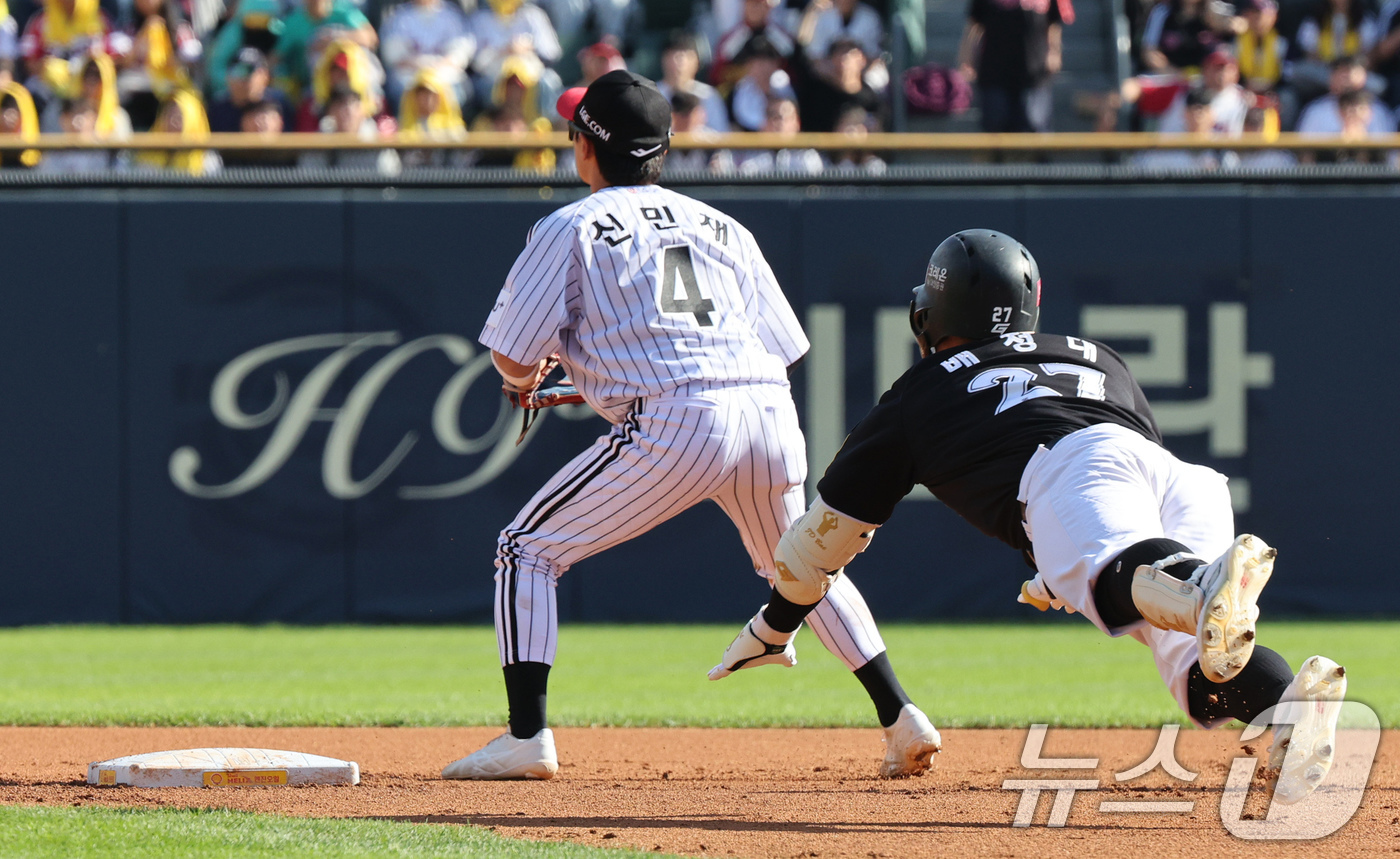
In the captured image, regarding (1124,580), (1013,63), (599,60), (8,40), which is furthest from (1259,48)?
(1124,580)

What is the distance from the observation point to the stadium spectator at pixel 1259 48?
1341 cm

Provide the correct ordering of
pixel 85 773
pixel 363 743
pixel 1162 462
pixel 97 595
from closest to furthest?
1. pixel 1162 462
2. pixel 85 773
3. pixel 363 743
4. pixel 97 595

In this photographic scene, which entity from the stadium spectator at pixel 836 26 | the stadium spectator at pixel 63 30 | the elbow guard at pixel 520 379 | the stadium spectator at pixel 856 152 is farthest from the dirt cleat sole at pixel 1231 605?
the stadium spectator at pixel 63 30

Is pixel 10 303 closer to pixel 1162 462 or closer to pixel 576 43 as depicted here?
pixel 576 43

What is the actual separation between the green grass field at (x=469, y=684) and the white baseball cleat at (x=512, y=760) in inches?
29.1

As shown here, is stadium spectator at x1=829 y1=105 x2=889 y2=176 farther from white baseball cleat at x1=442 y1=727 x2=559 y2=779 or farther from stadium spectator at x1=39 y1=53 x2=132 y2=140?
white baseball cleat at x1=442 y1=727 x2=559 y2=779

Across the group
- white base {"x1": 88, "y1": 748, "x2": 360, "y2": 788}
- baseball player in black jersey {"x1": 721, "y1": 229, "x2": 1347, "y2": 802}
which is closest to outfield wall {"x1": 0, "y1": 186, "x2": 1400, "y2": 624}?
white base {"x1": 88, "y1": 748, "x2": 360, "y2": 788}

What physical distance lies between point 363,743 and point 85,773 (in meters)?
1.12

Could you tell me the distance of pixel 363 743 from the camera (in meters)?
6.06

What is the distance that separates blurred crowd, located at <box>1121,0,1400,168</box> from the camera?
1240cm

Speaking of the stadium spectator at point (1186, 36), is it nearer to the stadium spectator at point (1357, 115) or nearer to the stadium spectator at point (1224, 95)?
the stadium spectator at point (1224, 95)

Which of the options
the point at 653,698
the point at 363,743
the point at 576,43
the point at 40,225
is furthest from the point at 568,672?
the point at 576,43

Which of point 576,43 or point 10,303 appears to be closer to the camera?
point 10,303

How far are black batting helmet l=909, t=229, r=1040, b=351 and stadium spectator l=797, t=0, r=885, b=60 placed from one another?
8894mm
